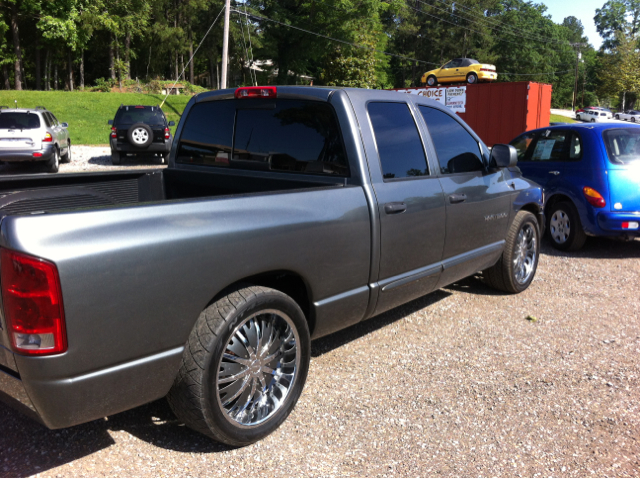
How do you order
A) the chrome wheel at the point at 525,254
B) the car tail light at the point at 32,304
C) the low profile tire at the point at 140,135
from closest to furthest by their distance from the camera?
the car tail light at the point at 32,304 < the chrome wheel at the point at 525,254 < the low profile tire at the point at 140,135

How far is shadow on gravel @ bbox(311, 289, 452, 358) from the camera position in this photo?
4.29 metres

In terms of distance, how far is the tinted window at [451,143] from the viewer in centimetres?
436

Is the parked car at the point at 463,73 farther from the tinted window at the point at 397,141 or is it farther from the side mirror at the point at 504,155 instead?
the tinted window at the point at 397,141

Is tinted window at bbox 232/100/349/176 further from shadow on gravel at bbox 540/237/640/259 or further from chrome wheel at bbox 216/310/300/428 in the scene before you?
shadow on gravel at bbox 540/237/640/259

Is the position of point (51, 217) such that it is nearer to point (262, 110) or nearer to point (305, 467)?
point (305, 467)

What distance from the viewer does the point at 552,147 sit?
788 cm

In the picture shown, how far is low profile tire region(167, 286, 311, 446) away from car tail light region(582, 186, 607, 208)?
210 inches

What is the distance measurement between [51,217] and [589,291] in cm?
535

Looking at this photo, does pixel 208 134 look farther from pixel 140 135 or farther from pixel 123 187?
pixel 140 135

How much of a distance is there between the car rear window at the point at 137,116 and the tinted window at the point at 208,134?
13471 millimetres

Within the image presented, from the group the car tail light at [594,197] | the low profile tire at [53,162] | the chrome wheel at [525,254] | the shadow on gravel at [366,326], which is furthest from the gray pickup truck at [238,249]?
the low profile tire at [53,162]

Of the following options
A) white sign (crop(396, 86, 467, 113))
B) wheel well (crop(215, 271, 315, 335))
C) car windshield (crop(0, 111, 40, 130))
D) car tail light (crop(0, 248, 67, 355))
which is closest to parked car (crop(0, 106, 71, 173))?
car windshield (crop(0, 111, 40, 130))

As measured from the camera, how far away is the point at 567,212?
295 inches

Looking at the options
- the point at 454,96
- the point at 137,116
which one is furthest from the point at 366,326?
the point at 454,96
